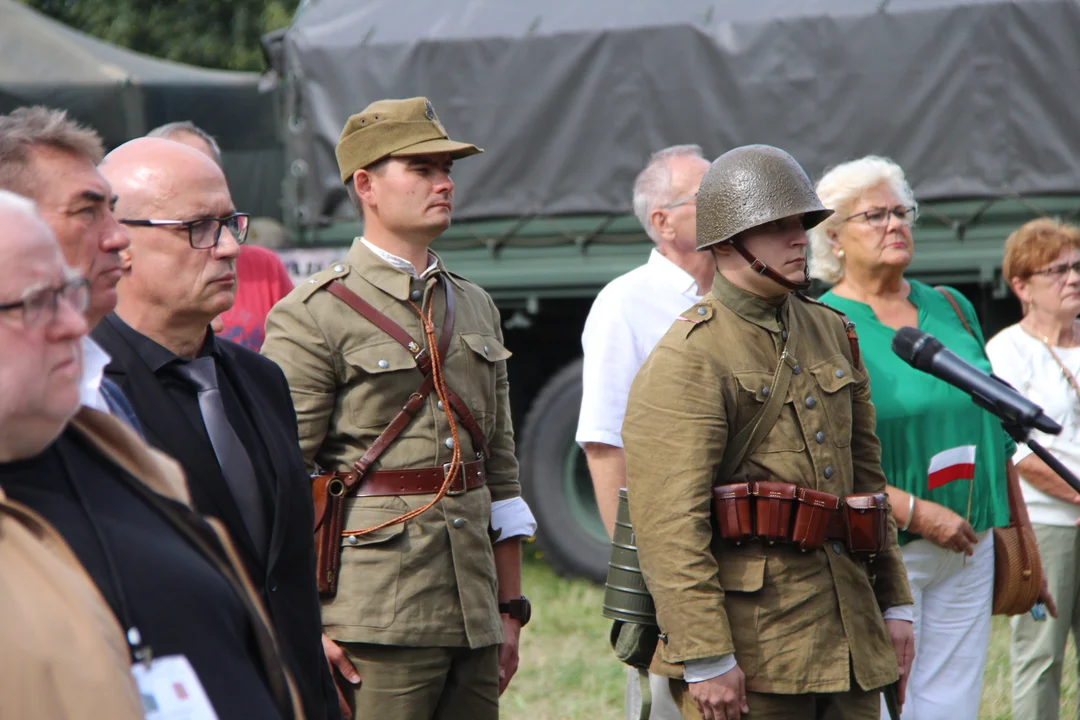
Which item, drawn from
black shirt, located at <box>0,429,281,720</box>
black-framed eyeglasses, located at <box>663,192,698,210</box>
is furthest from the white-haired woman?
black shirt, located at <box>0,429,281,720</box>

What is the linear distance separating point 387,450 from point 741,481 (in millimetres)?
859

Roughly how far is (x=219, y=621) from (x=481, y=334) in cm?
188

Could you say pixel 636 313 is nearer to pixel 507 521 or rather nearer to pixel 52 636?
pixel 507 521

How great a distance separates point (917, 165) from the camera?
271 inches

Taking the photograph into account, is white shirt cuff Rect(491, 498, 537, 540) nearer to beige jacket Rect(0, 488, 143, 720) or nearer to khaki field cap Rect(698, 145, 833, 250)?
khaki field cap Rect(698, 145, 833, 250)

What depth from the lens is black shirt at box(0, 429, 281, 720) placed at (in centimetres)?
168

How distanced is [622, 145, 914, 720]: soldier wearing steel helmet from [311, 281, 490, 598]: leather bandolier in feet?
1.52

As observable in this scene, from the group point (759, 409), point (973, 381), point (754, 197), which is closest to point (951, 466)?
point (973, 381)

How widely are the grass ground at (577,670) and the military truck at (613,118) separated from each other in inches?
21.6

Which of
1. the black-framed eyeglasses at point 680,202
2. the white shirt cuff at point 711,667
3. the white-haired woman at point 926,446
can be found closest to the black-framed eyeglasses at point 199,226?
the white shirt cuff at point 711,667

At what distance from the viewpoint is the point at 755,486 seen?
311 centimetres

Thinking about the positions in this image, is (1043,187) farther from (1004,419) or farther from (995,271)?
(1004,419)

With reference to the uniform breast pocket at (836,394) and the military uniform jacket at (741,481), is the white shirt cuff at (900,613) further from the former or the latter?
the uniform breast pocket at (836,394)

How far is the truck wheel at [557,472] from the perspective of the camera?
743 cm
